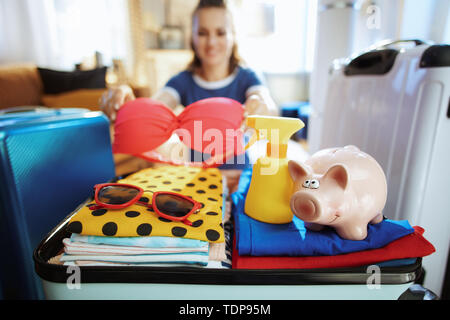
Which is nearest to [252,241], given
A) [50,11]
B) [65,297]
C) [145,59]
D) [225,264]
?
[225,264]

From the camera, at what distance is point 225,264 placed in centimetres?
41

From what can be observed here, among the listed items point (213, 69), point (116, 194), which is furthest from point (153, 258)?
point (213, 69)

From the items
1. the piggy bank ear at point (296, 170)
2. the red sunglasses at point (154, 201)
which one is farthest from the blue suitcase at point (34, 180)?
the piggy bank ear at point (296, 170)

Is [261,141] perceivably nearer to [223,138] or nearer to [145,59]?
[223,138]

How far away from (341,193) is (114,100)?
492mm

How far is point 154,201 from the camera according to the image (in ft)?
1.40

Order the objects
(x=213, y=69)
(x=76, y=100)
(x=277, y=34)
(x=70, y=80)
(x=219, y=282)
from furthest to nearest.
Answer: (x=277, y=34) → (x=70, y=80) → (x=76, y=100) → (x=213, y=69) → (x=219, y=282)

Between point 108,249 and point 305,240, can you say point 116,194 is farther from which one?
point 305,240

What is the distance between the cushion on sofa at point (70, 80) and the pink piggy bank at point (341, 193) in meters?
2.03

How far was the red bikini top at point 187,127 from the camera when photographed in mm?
530

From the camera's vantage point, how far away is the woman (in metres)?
0.79

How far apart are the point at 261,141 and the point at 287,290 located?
0.23m

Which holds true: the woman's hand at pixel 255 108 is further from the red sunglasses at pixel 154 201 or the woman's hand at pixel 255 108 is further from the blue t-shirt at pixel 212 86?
the blue t-shirt at pixel 212 86

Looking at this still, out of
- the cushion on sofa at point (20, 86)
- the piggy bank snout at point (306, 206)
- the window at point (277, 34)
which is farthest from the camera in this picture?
the window at point (277, 34)
